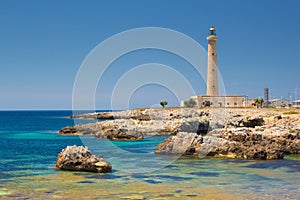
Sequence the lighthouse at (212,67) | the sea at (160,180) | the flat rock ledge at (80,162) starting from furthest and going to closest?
the lighthouse at (212,67) → the flat rock ledge at (80,162) → the sea at (160,180)

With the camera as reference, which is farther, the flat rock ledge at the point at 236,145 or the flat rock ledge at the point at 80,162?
the flat rock ledge at the point at 236,145

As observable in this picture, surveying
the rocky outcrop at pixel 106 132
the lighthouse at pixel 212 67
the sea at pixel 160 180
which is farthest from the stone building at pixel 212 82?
the sea at pixel 160 180

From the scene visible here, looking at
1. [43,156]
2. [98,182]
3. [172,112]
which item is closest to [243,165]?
[98,182]

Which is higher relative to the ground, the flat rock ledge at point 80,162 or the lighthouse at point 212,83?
the lighthouse at point 212,83

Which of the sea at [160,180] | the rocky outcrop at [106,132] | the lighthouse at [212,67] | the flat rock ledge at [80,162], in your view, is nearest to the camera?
the sea at [160,180]

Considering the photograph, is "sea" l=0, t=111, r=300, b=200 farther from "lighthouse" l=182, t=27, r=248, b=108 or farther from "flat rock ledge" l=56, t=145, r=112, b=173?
"lighthouse" l=182, t=27, r=248, b=108

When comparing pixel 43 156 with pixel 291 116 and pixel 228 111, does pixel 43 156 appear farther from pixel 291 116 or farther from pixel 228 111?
pixel 228 111

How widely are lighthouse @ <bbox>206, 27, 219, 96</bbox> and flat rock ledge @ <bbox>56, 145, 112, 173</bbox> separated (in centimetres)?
5155

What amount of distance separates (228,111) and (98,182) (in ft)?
143

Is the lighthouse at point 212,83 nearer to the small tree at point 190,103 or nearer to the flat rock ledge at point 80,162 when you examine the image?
the small tree at point 190,103

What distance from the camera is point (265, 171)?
72.8 feet

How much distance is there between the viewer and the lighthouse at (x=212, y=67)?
71375mm

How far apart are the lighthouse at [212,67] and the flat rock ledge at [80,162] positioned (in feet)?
169

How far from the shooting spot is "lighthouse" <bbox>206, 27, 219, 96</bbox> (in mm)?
71375
